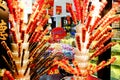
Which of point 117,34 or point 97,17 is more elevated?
point 97,17

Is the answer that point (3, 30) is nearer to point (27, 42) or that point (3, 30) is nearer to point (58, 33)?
point (27, 42)

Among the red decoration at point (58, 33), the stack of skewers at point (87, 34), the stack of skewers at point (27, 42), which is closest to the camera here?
the stack of skewers at point (27, 42)

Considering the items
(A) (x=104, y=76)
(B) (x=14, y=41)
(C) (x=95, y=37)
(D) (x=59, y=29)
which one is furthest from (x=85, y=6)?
(A) (x=104, y=76)

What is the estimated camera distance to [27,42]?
1.55 meters

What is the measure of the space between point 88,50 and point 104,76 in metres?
2.40

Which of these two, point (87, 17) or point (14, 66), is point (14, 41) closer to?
point (14, 66)

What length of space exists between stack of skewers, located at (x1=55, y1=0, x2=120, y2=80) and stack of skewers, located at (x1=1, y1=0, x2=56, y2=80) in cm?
14

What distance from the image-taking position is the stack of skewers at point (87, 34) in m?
1.60

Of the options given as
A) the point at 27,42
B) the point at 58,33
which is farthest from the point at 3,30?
the point at 58,33

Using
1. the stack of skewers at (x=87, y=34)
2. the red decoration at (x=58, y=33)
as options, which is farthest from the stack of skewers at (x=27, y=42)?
the red decoration at (x=58, y=33)

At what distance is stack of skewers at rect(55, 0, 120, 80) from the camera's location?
5.24ft

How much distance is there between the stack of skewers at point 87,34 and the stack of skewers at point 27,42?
0.46 ft

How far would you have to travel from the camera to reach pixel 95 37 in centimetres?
161

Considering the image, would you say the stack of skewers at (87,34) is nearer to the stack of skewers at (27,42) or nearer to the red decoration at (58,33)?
the stack of skewers at (27,42)
